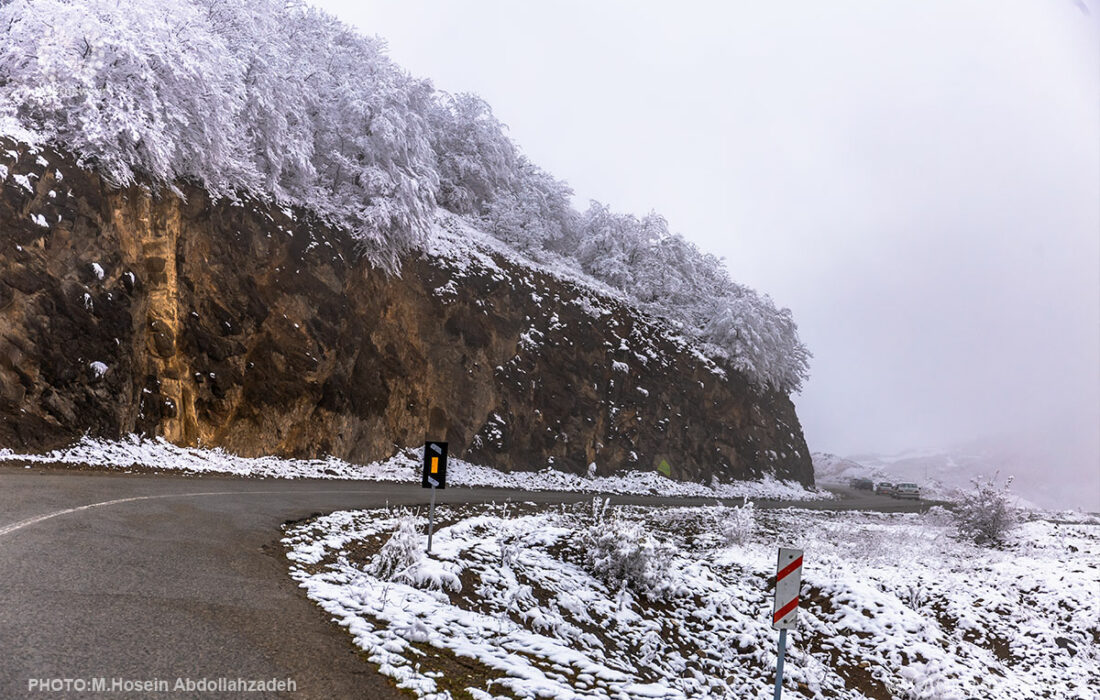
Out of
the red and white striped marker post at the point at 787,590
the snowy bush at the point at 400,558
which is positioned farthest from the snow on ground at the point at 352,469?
the red and white striped marker post at the point at 787,590

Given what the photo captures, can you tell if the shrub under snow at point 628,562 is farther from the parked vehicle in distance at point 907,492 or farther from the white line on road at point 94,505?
the parked vehicle in distance at point 907,492

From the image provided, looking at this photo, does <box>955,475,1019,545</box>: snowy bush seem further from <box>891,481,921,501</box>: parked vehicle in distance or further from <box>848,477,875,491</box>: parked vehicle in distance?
<box>848,477,875,491</box>: parked vehicle in distance

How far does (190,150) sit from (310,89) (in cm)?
758

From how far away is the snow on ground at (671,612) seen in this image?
6.68m

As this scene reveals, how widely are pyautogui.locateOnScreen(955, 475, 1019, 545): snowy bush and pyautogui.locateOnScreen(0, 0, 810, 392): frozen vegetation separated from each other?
2335 cm

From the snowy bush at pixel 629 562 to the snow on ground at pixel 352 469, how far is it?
11.9m

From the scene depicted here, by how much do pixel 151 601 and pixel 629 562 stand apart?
8352mm

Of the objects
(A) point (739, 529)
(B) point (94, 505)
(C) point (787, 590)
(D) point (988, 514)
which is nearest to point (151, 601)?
(B) point (94, 505)

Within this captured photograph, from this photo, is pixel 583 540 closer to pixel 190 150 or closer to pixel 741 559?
pixel 741 559

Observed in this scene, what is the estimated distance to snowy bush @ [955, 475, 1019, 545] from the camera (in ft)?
72.4

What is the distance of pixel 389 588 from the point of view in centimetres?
820

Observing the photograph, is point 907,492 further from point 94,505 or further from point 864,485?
point 94,505

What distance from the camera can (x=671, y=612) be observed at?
1166 centimetres

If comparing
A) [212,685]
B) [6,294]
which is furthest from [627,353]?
[212,685]
